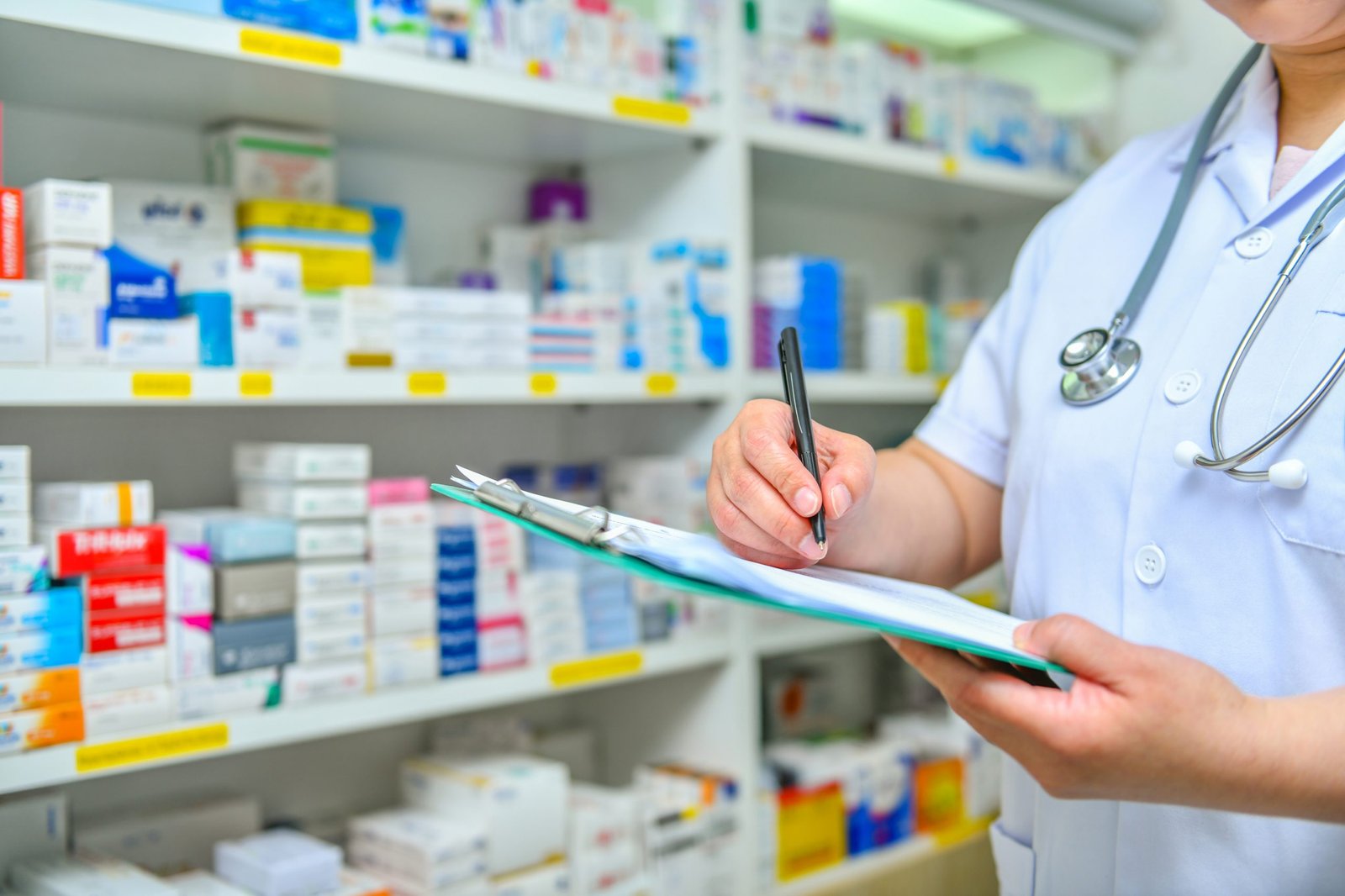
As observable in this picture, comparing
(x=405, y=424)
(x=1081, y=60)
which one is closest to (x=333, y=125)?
(x=405, y=424)

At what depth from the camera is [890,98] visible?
98.2 inches

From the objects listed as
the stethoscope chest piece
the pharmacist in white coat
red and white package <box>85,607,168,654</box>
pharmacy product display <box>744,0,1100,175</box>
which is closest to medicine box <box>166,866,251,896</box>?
red and white package <box>85,607,168,654</box>

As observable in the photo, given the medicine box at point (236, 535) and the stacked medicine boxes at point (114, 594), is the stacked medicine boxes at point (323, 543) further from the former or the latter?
the stacked medicine boxes at point (114, 594)

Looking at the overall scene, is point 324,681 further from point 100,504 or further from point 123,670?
point 100,504

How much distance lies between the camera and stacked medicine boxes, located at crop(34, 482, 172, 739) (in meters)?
1.46

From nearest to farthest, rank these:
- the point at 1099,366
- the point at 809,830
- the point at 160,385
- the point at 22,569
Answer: the point at 1099,366 → the point at 22,569 → the point at 160,385 → the point at 809,830

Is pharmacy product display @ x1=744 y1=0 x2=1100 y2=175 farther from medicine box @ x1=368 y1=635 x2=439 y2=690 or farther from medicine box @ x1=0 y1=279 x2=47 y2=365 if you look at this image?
medicine box @ x1=0 y1=279 x2=47 y2=365

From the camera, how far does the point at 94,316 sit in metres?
1.49

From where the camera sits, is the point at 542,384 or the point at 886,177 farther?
the point at 886,177

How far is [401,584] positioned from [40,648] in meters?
0.50

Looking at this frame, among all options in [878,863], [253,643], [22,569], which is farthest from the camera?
[878,863]

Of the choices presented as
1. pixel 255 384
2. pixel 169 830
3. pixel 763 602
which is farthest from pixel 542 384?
pixel 763 602

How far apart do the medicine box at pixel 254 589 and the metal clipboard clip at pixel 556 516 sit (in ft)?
3.03

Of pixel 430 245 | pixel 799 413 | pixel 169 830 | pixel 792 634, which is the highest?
pixel 430 245
